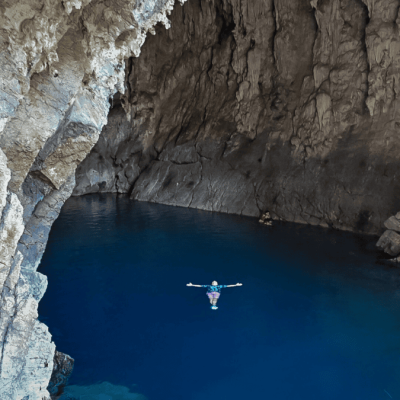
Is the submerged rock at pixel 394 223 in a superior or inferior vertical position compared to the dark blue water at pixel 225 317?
superior

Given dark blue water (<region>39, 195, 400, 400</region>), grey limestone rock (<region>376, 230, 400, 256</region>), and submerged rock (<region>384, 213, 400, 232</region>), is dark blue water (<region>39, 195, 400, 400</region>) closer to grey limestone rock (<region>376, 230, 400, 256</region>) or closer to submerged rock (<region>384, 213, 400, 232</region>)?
grey limestone rock (<region>376, 230, 400, 256</region>)

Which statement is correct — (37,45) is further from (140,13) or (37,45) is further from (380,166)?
(380,166)

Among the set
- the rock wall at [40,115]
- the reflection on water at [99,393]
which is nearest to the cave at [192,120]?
the rock wall at [40,115]

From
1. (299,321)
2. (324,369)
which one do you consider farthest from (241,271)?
(324,369)

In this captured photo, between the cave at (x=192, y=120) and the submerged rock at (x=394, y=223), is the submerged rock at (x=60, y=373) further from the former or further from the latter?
the submerged rock at (x=394, y=223)

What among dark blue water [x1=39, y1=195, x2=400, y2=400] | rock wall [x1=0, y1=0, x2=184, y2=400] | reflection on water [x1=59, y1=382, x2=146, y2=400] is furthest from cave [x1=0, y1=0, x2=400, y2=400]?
dark blue water [x1=39, y1=195, x2=400, y2=400]

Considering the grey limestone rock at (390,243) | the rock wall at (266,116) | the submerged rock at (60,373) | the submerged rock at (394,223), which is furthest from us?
the rock wall at (266,116)

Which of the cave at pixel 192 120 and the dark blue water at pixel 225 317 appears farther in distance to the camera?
the dark blue water at pixel 225 317
